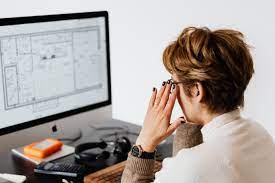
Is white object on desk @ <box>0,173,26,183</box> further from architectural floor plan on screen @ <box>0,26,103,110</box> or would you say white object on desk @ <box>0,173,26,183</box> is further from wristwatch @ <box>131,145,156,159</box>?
wristwatch @ <box>131,145,156,159</box>

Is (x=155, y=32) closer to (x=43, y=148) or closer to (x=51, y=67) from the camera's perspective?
(x=51, y=67)

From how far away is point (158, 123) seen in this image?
131 centimetres

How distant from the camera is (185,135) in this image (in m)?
1.56

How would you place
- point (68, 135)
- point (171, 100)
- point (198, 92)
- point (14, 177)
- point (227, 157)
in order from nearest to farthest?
point (227, 157) < point (198, 92) < point (171, 100) < point (14, 177) < point (68, 135)

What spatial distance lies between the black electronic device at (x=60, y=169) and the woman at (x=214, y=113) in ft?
0.83

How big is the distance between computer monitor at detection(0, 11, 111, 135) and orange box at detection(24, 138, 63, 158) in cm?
9

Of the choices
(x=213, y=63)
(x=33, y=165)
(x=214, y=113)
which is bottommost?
(x=33, y=165)

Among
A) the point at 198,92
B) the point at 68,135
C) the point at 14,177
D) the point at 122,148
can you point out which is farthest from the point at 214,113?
the point at 68,135

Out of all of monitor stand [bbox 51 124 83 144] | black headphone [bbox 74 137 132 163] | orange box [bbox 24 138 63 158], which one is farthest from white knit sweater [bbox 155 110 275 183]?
monitor stand [bbox 51 124 83 144]

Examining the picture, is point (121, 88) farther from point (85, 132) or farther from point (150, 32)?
point (85, 132)

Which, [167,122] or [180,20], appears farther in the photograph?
[180,20]

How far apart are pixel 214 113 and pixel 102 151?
2.05 feet

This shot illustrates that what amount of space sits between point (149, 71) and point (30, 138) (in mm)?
1113

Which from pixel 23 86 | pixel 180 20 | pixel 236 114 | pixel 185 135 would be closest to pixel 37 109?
pixel 23 86
